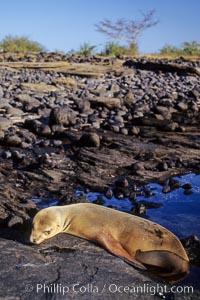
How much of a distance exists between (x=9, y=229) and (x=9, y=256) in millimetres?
785

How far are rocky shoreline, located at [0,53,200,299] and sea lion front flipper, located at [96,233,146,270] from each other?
214mm

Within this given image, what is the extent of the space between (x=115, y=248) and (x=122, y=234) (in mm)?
260

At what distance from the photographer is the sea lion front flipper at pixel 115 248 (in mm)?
4523

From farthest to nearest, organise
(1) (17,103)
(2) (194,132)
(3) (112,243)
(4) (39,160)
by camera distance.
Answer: (1) (17,103) < (2) (194,132) < (4) (39,160) < (3) (112,243)

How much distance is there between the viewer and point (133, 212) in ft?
20.9

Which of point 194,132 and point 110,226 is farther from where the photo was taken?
point 194,132

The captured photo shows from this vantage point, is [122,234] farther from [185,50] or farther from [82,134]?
[185,50]

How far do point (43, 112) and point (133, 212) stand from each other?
6591mm

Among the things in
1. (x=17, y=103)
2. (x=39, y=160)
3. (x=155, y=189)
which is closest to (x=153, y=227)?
(x=155, y=189)

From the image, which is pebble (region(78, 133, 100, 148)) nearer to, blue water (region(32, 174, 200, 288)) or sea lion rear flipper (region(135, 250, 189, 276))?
blue water (region(32, 174, 200, 288))

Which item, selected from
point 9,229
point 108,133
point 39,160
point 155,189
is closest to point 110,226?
point 9,229

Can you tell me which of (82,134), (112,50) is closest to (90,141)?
(82,134)

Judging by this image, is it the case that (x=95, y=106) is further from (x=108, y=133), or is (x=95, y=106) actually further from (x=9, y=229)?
(x=9, y=229)

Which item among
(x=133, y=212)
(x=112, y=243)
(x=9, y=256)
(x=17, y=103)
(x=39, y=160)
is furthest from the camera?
(x=17, y=103)
